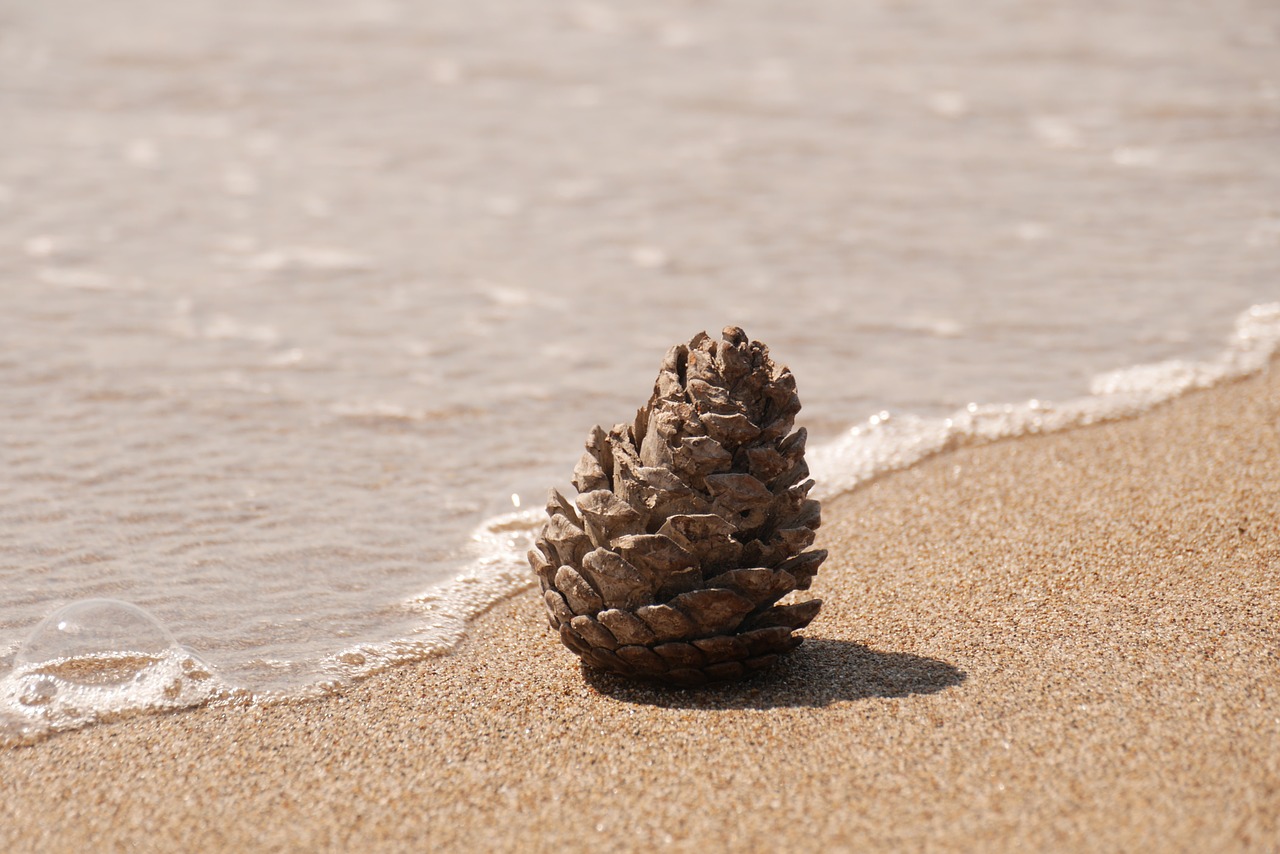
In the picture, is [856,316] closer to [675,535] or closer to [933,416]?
[933,416]

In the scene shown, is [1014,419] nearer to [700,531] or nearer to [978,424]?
[978,424]

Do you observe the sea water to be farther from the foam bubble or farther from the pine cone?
the pine cone

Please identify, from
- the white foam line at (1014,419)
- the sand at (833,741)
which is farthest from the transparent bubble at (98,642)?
the white foam line at (1014,419)

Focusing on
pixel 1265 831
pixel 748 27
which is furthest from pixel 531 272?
pixel 748 27

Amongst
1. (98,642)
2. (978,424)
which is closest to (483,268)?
(978,424)

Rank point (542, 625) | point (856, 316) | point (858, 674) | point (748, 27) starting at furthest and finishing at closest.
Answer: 1. point (748, 27)
2. point (856, 316)
3. point (542, 625)
4. point (858, 674)

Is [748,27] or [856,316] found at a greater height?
[748,27]
